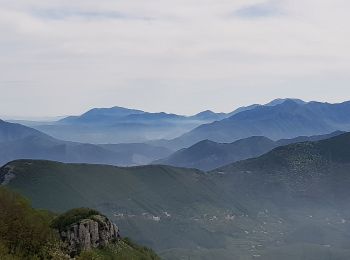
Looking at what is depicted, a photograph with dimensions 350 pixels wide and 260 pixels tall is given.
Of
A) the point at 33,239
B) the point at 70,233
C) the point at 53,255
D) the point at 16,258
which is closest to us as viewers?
the point at 16,258

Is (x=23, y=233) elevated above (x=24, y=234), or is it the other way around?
(x=23, y=233)

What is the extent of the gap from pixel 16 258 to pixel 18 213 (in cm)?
3525

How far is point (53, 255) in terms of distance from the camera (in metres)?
143

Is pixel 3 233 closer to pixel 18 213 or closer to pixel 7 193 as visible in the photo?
pixel 18 213

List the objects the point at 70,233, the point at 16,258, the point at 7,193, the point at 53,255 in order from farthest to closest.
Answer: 1. the point at 70,233
2. the point at 7,193
3. the point at 53,255
4. the point at 16,258

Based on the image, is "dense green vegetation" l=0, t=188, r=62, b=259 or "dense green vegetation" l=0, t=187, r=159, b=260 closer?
"dense green vegetation" l=0, t=187, r=159, b=260

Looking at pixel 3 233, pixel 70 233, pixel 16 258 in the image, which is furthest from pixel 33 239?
pixel 70 233

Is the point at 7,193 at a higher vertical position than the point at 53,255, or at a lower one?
higher

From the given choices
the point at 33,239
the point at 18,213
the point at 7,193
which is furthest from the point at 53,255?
the point at 7,193

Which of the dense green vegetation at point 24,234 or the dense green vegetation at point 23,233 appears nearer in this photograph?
the dense green vegetation at point 24,234

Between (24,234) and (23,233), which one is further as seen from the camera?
(24,234)

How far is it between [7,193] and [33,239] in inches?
1316

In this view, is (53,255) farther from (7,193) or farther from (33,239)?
(7,193)

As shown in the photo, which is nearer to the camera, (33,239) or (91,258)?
(91,258)
